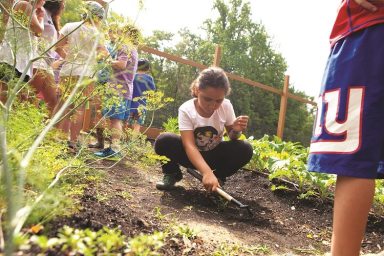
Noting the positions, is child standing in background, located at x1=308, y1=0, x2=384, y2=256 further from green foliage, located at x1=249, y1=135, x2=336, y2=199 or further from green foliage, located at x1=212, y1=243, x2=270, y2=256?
green foliage, located at x1=249, y1=135, x2=336, y2=199

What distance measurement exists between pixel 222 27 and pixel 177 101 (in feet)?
91.1

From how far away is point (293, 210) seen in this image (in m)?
2.94

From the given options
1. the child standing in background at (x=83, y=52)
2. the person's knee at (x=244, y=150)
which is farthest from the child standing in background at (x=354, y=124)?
the person's knee at (x=244, y=150)

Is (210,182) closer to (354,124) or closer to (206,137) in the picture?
(206,137)

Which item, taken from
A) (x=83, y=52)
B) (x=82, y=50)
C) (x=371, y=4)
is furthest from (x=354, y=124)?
(x=83, y=52)

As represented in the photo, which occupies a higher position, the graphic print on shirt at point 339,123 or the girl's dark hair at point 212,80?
the girl's dark hair at point 212,80

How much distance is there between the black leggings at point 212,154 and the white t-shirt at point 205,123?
83mm

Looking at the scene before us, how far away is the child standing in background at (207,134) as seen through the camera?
2.69 metres

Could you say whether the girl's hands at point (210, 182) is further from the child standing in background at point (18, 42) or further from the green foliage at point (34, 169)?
the child standing in background at point (18, 42)

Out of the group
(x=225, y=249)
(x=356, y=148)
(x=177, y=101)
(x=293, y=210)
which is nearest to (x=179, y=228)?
(x=225, y=249)

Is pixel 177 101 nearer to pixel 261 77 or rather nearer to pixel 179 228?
pixel 179 228

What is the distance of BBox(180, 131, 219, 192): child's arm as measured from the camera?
234 centimetres

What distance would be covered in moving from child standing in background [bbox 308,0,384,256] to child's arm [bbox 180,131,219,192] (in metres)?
1.06

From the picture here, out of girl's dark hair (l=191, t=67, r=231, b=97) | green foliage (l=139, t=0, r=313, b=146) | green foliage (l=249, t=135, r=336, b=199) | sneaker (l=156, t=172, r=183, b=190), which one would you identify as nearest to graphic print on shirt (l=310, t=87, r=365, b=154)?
girl's dark hair (l=191, t=67, r=231, b=97)
